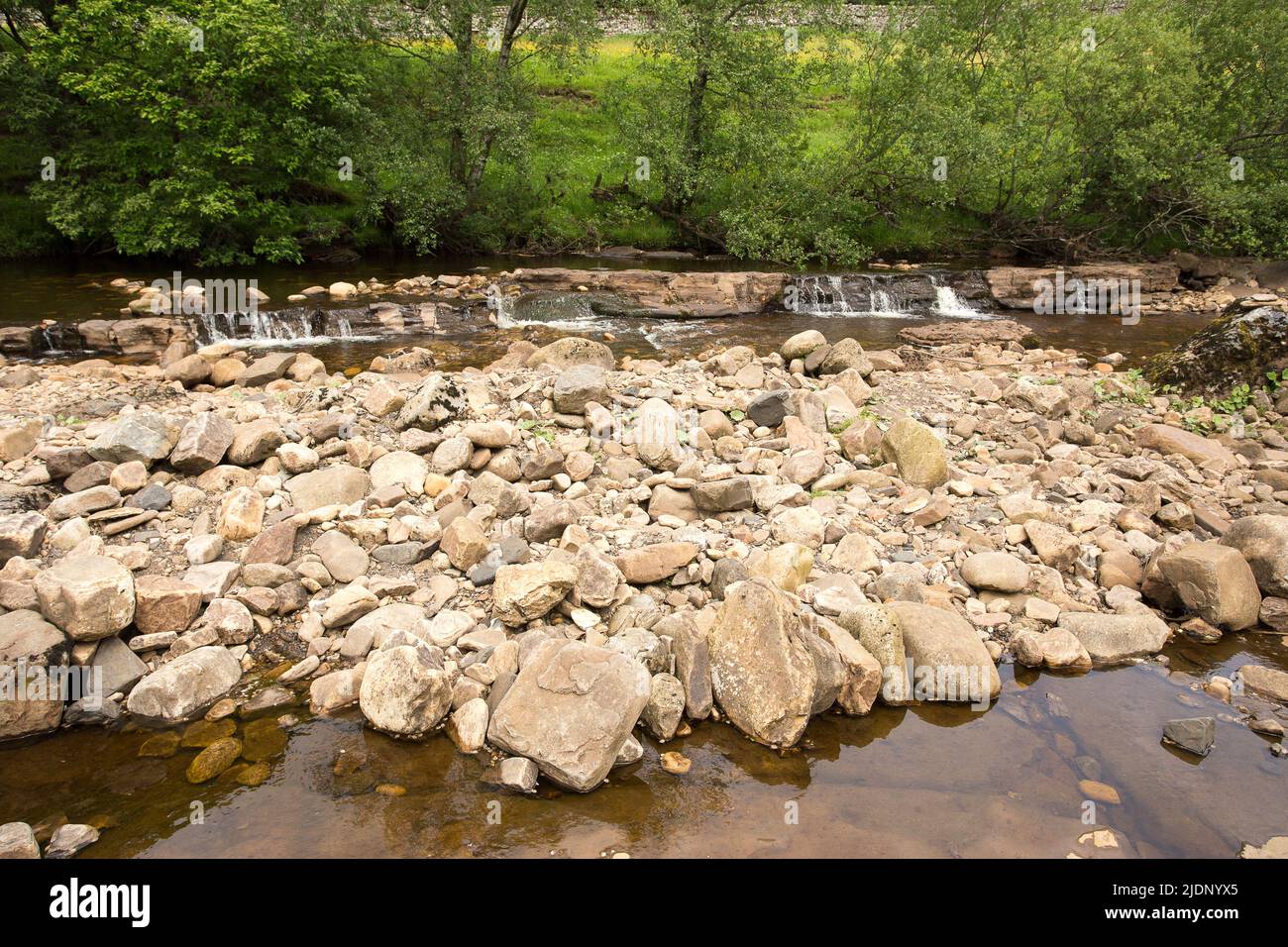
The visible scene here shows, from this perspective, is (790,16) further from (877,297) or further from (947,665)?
(947,665)

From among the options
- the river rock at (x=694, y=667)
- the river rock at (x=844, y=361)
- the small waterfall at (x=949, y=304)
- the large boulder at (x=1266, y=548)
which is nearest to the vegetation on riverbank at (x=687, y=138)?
the small waterfall at (x=949, y=304)

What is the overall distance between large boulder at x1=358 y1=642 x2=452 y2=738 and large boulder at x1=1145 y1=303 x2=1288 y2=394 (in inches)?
490

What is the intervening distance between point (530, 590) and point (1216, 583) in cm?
583

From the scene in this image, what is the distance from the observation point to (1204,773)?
4859 mm

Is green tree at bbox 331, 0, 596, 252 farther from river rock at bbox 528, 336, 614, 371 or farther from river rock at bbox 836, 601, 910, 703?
river rock at bbox 836, 601, 910, 703

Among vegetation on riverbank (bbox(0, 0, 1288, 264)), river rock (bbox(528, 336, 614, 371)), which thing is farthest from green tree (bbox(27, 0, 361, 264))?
river rock (bbox(528, 336, 614, 371))

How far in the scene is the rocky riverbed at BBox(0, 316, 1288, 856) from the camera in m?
4.99

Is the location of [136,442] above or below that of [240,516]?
above

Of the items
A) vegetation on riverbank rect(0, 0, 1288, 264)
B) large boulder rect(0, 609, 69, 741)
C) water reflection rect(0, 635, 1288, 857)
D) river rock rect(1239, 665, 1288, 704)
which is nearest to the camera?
water reflection rect(0, 635, 1288, 857)

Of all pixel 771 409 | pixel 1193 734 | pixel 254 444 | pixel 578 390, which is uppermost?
pixel 578 390

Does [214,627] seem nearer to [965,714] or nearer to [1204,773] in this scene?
[965,714]

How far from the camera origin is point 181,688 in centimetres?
504

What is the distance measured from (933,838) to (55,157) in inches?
1035

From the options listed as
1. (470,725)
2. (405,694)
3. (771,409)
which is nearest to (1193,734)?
(470,725)
